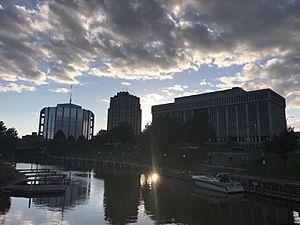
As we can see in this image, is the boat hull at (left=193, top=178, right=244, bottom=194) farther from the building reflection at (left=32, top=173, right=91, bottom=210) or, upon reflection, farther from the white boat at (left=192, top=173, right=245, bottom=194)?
the building reflection at (left=32, top=173, right=91, bottom=210)

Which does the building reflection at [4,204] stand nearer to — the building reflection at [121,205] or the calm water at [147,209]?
the calm water at [147,209]

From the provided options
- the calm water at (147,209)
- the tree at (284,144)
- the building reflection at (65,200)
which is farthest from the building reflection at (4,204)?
the tree at (284,144)

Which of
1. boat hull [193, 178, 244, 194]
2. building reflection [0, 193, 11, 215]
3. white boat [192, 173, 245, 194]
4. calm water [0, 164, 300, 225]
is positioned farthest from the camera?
white boat [192, 173, 245, 194]

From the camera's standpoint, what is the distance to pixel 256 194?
5831 cm

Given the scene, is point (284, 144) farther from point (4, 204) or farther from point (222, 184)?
point (4, 204)

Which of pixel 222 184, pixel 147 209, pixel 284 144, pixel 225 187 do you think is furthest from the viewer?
pixel 284 144

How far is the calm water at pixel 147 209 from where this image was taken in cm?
3828

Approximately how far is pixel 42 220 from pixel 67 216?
3509 millimetres

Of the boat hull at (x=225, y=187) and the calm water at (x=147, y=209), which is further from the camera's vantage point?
the boat hull at (x=225, y=187)

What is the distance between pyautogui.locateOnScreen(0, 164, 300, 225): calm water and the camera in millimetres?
38281

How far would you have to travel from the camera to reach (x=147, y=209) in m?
45.4

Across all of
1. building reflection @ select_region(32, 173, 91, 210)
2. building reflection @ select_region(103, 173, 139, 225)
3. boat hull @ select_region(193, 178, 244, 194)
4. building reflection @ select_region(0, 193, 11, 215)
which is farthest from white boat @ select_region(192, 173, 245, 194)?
building reflection @ select_region(0, 193, 11, 215)

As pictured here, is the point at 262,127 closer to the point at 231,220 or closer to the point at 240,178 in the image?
the point at 240,178

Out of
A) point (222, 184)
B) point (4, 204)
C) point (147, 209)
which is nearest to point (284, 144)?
point (222, 184)
